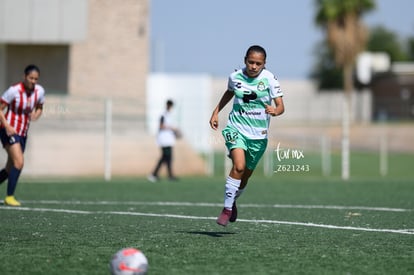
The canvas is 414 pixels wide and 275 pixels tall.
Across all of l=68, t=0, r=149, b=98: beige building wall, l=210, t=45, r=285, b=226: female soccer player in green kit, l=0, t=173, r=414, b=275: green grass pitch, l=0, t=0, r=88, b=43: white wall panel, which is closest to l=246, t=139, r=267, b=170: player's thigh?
l=210, t=45, r=285, b=226: female soccer player in green kit

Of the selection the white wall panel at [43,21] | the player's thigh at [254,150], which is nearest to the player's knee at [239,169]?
the player's thigh at [254,150]

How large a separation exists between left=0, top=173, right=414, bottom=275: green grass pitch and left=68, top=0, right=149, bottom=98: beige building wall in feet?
48.8

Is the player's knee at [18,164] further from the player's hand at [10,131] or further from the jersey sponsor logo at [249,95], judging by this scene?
the jersey sponsor logo at [249,95]

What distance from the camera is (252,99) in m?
10.1

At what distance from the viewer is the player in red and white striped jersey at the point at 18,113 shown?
13.4 m

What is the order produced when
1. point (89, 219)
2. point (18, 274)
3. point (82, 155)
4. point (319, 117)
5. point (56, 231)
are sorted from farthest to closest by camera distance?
point (319, 117) → point (82, 155) → point (89, 219) → point (56, 231) → point (18, 274)

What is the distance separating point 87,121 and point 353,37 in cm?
4117

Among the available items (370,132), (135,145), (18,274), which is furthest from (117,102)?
(370,132)

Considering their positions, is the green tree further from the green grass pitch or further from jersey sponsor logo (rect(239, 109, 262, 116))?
jersey sponsor logo (rect(239, 109, 262, 116))

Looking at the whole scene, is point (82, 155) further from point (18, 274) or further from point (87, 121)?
point (18, 274)

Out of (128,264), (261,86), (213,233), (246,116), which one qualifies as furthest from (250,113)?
(128,264)

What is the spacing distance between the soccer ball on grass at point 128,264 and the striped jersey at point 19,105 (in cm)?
701

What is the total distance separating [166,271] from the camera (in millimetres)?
7387

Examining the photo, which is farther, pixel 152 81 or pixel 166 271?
pixel 152 81
